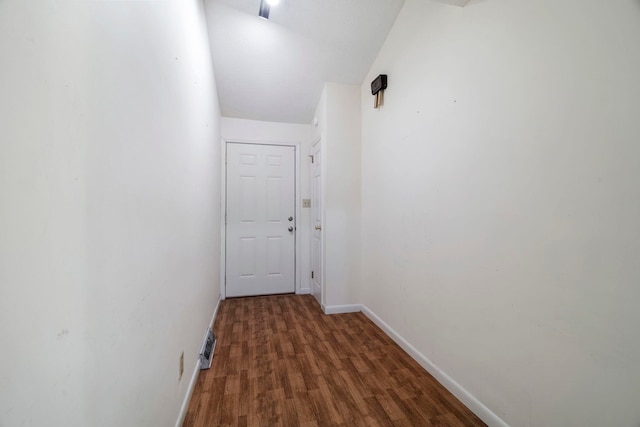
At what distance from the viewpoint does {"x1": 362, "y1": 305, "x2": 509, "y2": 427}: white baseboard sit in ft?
4.46

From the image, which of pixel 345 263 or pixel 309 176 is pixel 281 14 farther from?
pixel 345 263

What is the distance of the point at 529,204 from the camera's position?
1.20m

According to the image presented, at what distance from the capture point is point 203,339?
2.02 meters

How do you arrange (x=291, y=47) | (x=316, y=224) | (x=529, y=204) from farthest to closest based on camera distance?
1. (x=316, y=224)
2. (x=291, y=47)
3. (x=529, y=204)

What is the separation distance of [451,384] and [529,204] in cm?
118

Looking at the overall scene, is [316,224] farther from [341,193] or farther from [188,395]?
[188,395]

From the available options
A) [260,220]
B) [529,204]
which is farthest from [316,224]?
[529,204]

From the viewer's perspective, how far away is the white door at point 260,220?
3400mm

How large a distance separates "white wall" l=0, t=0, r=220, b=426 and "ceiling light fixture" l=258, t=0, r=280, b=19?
3.29ft

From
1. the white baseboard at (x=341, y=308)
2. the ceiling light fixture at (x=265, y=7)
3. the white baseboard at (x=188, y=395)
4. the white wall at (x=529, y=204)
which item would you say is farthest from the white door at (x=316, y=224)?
the white baseboard at (x=188, y=395)

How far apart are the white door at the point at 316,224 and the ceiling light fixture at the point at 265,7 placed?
1388mm

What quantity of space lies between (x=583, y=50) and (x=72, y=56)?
1.61m

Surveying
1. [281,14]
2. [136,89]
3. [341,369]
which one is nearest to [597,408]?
[341,369]

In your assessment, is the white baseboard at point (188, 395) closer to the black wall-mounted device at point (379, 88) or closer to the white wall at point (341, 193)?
the white wall at point (341, 193)
